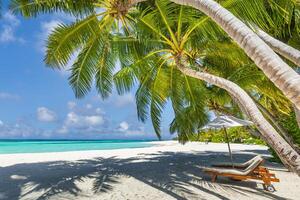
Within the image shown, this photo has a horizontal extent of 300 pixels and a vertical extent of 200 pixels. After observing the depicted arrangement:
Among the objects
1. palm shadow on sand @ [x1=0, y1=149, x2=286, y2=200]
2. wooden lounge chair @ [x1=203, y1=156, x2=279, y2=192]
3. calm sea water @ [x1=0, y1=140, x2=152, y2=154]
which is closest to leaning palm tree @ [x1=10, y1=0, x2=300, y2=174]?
palm shadow on sand @ [x1=0, y1=149, x2=286, y2=200]

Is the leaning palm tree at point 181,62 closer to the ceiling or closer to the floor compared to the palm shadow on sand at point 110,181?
closer to the ceiling

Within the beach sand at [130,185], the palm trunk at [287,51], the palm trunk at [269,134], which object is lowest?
the beach sand at [130,185]

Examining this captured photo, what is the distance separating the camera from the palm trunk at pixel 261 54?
103 inches

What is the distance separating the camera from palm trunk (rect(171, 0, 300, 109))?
2.61 meters

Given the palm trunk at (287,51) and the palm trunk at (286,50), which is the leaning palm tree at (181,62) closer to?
the palm trunk at (287,51)

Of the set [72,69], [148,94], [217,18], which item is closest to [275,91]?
[148,94]

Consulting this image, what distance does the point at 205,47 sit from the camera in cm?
1054

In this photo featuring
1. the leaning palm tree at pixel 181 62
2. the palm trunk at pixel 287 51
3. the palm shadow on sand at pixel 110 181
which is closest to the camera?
the leaning palm tree at pixel 181 62

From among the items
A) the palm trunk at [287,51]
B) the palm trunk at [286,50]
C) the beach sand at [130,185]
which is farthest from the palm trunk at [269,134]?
the beach sand at [130,185]

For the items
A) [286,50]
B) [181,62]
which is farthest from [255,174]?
[286,50]

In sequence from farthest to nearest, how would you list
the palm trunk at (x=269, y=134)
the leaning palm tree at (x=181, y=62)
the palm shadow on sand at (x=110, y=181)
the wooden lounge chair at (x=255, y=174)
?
the wooden lounge chair at (x=255, y=174) → the palm shadow on sand at (x=110, y=181) → the leaning palm tree at (x=181, y=62) → the palm trunk at (x=269, y=134)

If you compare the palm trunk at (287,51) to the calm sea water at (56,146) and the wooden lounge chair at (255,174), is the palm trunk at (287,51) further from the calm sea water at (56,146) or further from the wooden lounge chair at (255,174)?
the calm sea water at (56,146)

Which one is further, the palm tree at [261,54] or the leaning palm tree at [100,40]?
the leaning palm tree at [100,40]

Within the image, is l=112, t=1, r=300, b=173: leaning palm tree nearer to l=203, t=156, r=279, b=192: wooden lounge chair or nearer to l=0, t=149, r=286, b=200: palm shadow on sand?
l=0, t=149, r=286, b=200: palm shadow on sand
